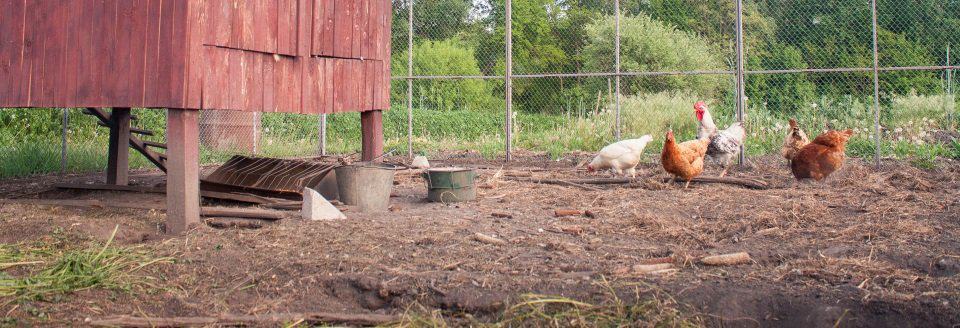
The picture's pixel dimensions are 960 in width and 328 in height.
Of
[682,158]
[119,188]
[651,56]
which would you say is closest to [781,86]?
[651,56]

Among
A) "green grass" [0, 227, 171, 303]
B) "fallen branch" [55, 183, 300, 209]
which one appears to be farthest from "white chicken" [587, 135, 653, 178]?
"green grass" [0, 227, 171, 303]

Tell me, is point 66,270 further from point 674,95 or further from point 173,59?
point 674,95

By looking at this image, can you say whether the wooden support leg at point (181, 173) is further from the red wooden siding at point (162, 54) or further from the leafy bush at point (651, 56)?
the leafy bush at point (651, 56)

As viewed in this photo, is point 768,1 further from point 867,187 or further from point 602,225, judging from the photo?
point 602,225

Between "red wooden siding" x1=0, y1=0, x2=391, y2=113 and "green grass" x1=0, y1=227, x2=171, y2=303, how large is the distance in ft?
5.15

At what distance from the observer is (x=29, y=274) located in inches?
203

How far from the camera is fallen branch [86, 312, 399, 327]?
13.4 ft

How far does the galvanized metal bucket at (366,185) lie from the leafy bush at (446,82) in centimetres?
1456

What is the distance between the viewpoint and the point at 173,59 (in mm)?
6656

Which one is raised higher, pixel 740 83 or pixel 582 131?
pixel 740 83

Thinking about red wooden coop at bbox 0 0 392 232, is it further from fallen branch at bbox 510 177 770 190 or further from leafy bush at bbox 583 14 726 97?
leafy bush at bbox 583 14 726 97

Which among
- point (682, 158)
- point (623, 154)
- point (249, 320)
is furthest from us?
point (623, 154)

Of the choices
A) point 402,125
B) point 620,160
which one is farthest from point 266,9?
point 402,125

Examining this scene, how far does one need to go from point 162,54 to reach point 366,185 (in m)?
2.10
